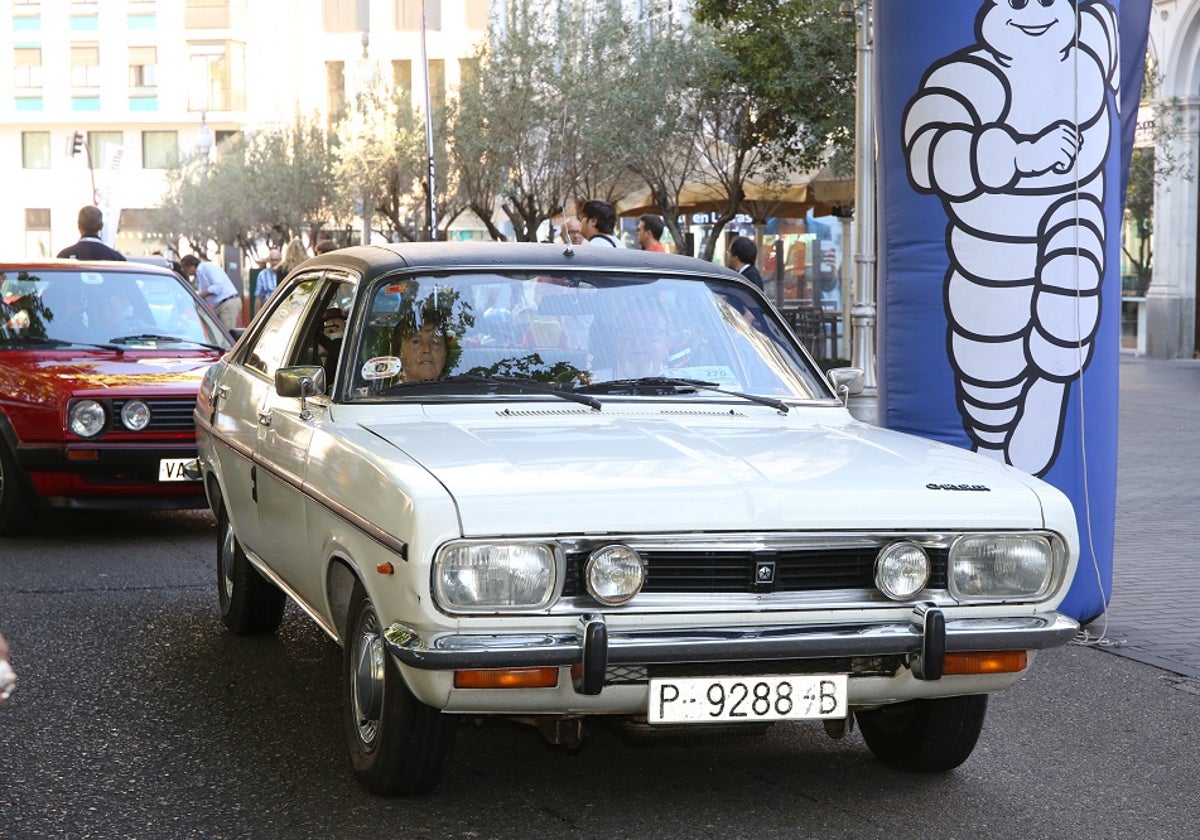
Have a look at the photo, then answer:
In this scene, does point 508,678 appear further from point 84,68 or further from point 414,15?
point 84,68

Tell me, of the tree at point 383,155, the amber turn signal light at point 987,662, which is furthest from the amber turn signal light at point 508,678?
the tree at point 383,155

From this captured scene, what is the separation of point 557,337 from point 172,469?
483 centimetres

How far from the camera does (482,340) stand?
18.9ft

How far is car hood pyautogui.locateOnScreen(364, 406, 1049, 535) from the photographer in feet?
14.5

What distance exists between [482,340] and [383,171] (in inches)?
1595

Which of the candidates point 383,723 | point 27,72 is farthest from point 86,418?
point 27,72

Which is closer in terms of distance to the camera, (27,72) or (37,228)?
(27,72)

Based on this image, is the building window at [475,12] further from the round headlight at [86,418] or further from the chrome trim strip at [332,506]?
the chrome trim strip at [332,506]

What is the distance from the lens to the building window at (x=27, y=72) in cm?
8262

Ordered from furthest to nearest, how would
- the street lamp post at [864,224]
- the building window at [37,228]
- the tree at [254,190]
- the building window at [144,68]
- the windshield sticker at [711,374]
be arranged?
the building window at [37,228] < the building window at [144,68] < the tree at [254,190] < the street lamp post at [864,224] < the windshield sticker at [711,374]

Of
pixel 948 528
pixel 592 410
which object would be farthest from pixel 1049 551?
pixel 592 410

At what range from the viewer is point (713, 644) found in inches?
175

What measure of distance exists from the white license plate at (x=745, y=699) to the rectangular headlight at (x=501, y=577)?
374 millimetres

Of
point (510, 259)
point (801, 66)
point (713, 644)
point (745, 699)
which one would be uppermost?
point (801, 66)
